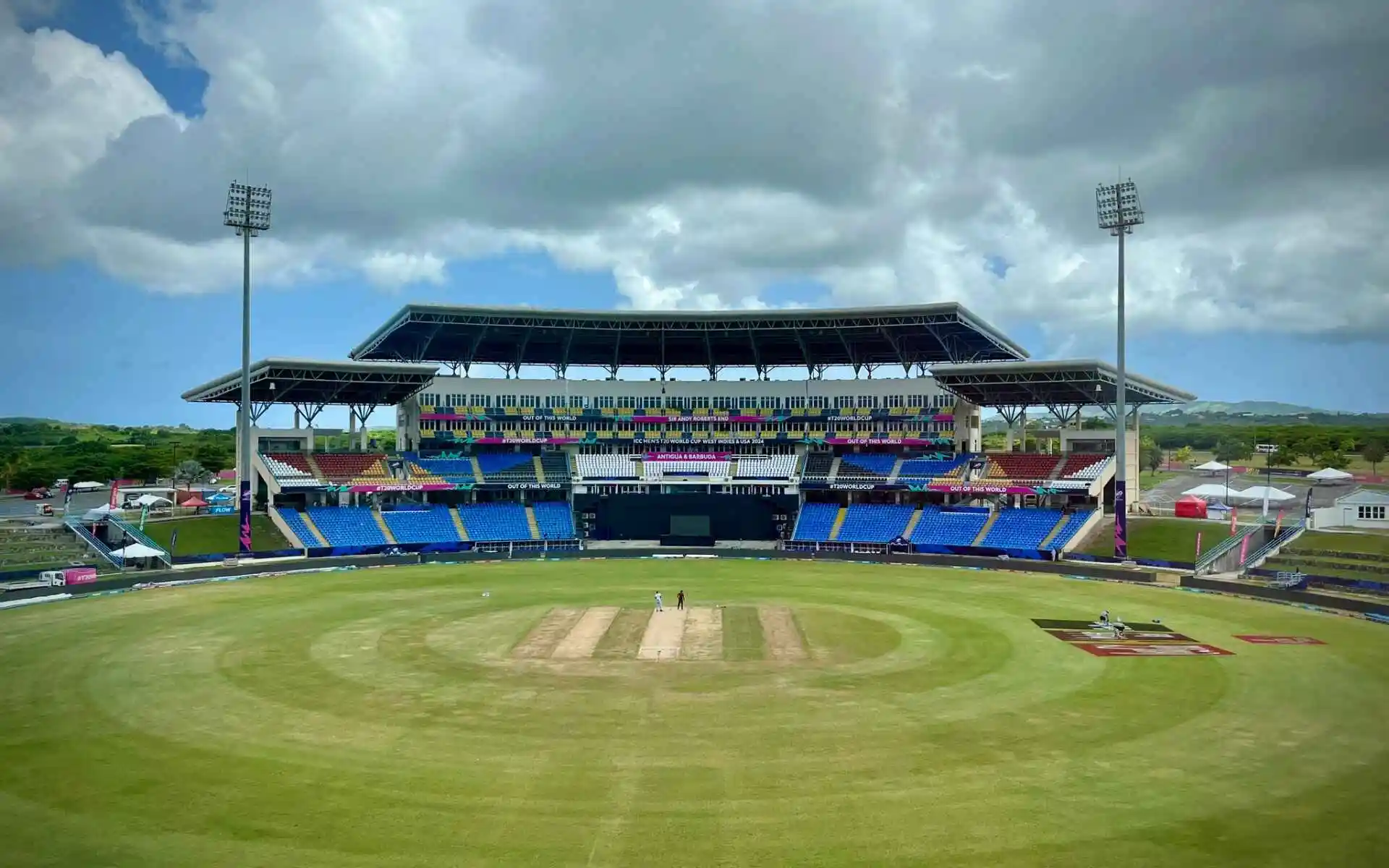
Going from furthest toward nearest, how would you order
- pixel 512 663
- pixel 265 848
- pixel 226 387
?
1. pixel 226 387
2. pixel 512 663
3. pixel 265 848

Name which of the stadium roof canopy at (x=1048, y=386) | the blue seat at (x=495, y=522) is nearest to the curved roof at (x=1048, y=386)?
the stadium roof canopy at (x=1048, y=386)

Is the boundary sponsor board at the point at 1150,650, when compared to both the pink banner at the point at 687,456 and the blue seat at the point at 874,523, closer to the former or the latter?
the blue seat at the point at 874,523

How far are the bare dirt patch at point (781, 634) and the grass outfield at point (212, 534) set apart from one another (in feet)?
139

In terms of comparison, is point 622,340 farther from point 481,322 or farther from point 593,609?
point 593,609

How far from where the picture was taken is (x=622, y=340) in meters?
90.4

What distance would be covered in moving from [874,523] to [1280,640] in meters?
39.9

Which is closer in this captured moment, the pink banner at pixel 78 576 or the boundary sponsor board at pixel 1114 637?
the boundary sponsor board at pixel 1114 637

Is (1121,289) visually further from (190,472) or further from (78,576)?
(190,472)

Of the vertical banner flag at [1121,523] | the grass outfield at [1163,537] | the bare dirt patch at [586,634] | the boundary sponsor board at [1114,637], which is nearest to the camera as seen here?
the bare dirt patch at [586,634]

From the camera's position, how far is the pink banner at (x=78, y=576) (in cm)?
5522

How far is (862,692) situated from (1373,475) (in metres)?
119

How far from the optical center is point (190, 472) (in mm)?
111938

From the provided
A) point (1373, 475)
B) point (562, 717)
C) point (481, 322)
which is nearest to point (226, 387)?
point (481, 322)

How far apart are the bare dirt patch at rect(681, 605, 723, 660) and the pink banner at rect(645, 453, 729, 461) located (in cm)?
3946
